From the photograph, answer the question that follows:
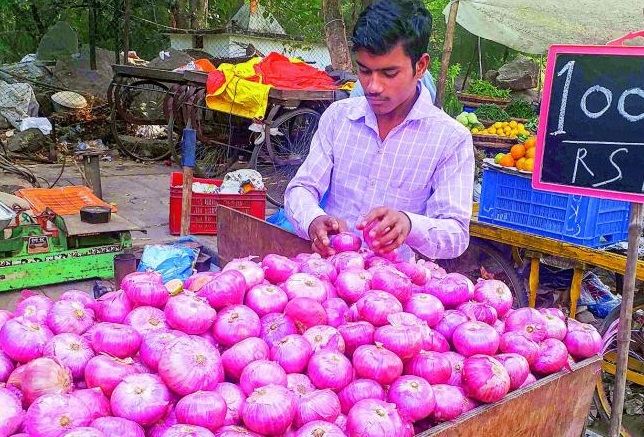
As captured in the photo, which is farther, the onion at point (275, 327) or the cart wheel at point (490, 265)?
the cart wheel at point (490, 265)

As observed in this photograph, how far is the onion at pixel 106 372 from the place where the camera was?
4.66 feet

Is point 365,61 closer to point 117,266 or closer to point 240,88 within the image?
point 117,266

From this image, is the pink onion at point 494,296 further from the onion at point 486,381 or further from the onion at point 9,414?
the onion at point 9,414

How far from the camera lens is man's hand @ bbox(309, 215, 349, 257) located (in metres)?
2.32

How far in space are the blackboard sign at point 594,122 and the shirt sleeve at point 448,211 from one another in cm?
33

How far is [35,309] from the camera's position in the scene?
1757mm

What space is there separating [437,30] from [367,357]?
18.6m

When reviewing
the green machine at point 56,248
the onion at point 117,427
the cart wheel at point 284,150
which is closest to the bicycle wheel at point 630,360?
the onion at point 117,427

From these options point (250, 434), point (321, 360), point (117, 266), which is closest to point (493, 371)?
point (321, 360)

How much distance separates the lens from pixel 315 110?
28.3ft

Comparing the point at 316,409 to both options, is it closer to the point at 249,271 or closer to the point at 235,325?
the point at 235,325

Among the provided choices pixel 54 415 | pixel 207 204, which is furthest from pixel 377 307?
pixel 207 204

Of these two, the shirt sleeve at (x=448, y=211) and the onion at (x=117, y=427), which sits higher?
the shirt sleeve at (x=448, y=211)

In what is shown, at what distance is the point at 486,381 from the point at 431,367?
14 cm
